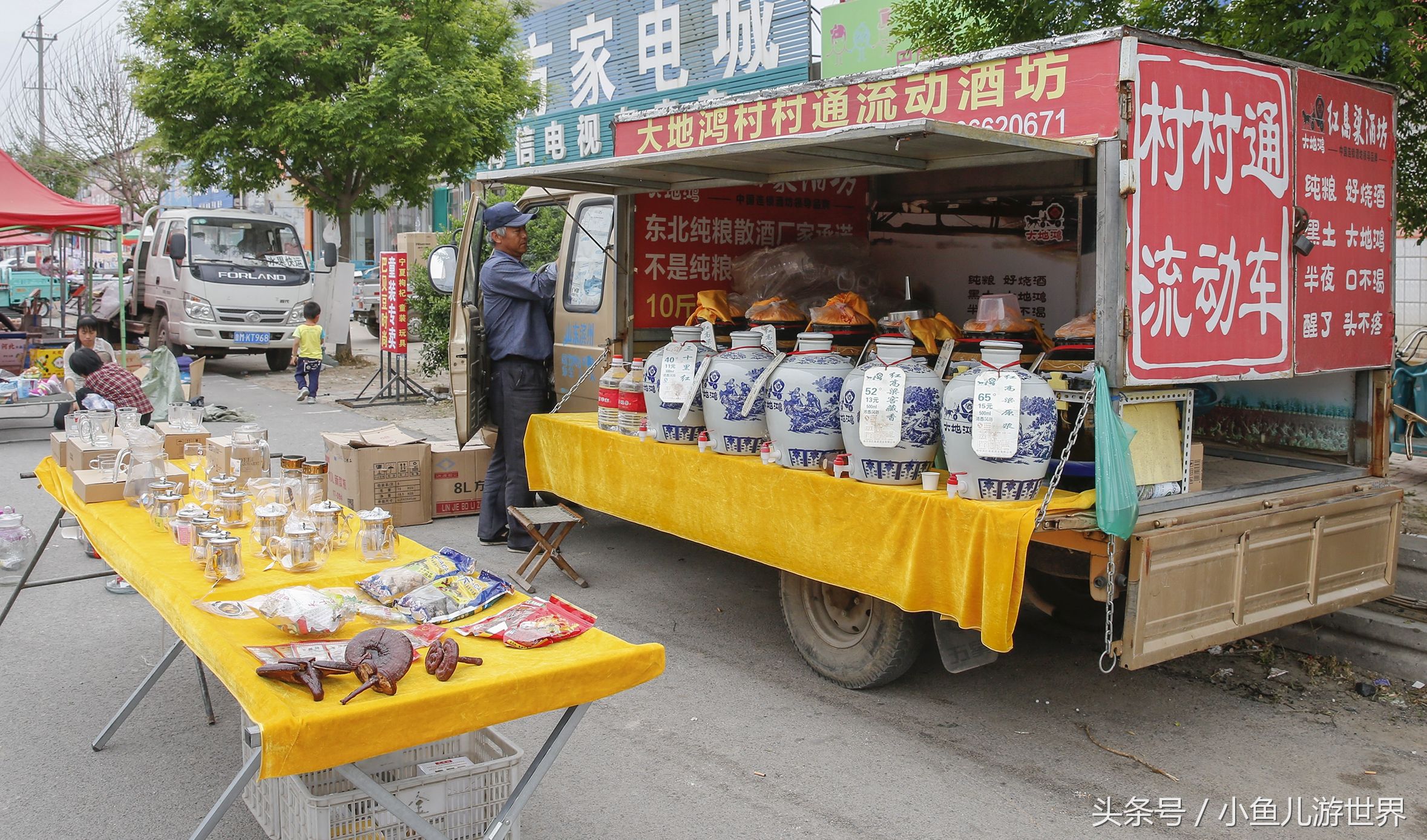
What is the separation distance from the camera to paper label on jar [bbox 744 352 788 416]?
4352 millimetres

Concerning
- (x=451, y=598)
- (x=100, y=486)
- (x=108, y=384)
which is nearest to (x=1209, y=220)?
(x=451, y=598)

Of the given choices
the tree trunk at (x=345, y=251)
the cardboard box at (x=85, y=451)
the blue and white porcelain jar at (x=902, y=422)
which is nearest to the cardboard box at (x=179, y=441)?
the cardboard box at (x=85, y=451)

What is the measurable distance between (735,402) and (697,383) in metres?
0.25

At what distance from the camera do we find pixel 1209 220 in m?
3.79

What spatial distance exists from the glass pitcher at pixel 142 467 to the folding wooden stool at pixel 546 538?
71.1 inches

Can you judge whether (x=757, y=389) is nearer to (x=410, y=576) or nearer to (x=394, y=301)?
(x=410, y=576)

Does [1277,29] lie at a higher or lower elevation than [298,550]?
higher

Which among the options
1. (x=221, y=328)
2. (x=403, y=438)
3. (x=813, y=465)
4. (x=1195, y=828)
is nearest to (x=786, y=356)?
(x=813, y=465)

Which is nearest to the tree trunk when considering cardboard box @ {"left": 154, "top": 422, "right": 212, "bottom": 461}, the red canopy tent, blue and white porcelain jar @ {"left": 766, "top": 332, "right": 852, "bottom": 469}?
the red canopy tent

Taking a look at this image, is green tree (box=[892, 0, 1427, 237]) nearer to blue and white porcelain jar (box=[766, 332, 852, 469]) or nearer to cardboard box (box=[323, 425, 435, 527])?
blue and white porcelain jar (box=[766, 332, 852, 469])

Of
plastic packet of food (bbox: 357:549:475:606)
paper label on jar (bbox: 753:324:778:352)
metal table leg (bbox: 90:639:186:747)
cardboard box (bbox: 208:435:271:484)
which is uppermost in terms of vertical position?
paper label on jar (bbox: 753:324:778:352)

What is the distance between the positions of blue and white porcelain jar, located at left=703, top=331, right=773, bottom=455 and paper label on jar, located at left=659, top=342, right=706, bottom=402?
12 centimetres

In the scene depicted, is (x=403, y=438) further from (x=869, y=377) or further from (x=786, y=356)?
(x=869, y=377)

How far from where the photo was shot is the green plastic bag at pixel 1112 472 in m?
3.34
